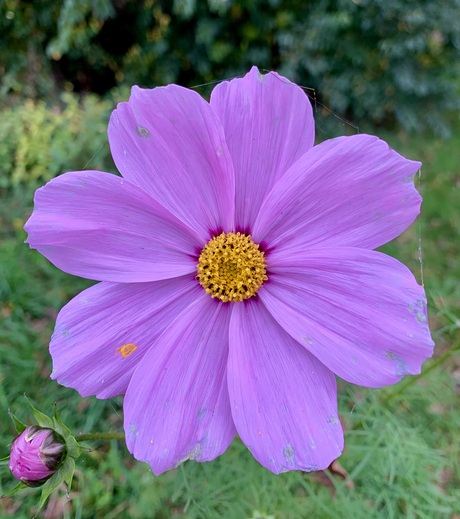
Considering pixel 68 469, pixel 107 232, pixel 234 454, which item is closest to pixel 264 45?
pixel 234 454

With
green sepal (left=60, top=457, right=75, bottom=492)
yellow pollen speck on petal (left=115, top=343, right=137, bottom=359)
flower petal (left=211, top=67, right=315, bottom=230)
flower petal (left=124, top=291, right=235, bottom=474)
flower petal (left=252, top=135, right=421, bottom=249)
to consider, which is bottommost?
green sepal (left=60, top=457, right=75, bottom=492)

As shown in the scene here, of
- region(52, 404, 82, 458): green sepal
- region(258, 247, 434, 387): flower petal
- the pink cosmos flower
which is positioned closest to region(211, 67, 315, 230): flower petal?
the pink cosmos flower

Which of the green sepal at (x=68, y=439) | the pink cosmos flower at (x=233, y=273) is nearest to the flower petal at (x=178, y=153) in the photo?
the pink cosmos flower at (x=233, y=273)

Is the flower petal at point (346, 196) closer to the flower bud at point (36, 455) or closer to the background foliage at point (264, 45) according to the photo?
the flower bud at point (36, 455)

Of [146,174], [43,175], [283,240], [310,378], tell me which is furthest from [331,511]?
[43,175]

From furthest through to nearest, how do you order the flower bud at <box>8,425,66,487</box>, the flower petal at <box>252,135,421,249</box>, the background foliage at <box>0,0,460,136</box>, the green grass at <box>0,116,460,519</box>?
the background foliage at <box>0,0,460,136</box>, the green grass at <box>0,116,460,519</box>, the flower bud at <box>8,425,66,487</box>, the flower petal at <box>252,135,421,249</box>

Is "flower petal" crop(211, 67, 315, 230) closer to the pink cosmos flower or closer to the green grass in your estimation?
the pink cosmos flower

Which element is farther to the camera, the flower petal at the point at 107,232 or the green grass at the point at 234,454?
the green grass at the point at 234,454

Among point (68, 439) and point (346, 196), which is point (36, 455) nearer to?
point (68, 439)
